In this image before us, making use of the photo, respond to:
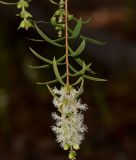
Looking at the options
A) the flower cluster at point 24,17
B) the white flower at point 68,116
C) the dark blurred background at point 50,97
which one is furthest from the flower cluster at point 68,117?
the dark blurred background at point 50,97

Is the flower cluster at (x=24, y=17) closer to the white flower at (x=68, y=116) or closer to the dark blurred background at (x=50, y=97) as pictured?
the white flower at (x=68, y=116)

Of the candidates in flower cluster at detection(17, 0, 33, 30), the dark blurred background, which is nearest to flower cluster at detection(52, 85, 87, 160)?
flower cluster at detection(17, 0, 33, 30)

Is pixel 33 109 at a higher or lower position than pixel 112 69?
lower

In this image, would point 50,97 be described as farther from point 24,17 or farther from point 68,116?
point 68,116

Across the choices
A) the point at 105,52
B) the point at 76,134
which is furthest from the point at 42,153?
the point at 76,134

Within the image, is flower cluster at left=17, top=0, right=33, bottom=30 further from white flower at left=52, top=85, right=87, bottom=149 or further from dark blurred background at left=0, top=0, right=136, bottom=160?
dark blurred background at left=0, top=0, right=136, bottom=160

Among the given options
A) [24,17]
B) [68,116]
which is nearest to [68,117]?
[68,116]

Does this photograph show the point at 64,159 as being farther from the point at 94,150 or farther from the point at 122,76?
the point at 122,76

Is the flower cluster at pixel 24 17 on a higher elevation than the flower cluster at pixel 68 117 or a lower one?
higher
